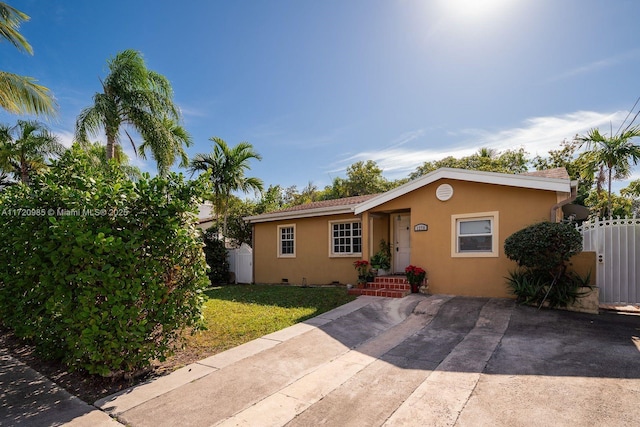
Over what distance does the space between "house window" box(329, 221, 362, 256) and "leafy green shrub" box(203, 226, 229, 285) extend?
20.7 feet

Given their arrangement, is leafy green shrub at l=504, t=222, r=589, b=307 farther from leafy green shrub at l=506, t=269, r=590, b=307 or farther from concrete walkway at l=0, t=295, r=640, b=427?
concrete walkway at l=0, t=295, r=640, b=427

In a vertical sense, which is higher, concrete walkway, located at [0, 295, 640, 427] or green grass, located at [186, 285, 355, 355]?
concrete walkway, located at [0, 295, 640, 427]

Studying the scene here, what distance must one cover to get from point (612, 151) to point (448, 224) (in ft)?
31.7

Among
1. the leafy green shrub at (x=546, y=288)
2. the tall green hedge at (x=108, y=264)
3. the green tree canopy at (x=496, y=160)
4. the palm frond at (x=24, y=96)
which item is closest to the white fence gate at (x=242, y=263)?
the palm frond at (x=24, y=96)

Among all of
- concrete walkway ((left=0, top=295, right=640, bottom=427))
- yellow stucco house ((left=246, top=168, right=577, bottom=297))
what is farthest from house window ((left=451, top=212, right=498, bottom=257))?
concrete walkway ((left=0, top=295, right=640, bottom=427))

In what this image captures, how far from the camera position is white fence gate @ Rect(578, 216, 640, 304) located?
7.50 meters

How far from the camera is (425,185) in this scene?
385 inches

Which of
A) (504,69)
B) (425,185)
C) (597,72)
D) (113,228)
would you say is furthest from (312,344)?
(597,72)

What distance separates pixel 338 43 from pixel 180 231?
8.57 m

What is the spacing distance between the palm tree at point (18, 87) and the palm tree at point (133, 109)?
152cm

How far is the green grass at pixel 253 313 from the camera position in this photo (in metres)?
5.94

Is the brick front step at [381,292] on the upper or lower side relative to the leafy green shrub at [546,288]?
lower

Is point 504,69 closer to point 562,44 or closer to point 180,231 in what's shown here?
point 562,44

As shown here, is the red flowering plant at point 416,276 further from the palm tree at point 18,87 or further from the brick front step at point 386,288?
→ the palm tree at point 18,87
